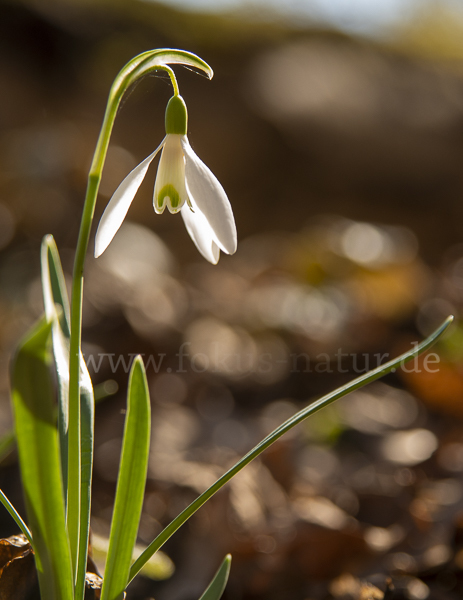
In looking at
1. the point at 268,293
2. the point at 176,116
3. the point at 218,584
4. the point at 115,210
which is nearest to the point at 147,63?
the point at 176,116

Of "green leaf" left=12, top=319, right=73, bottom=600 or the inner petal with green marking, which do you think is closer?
"green leaf" left=12, top=319, right=73, bottom=600

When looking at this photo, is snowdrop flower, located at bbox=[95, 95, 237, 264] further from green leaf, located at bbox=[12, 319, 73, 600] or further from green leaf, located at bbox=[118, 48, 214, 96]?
green leaf, located at bbox=[12, 319, 73, 600]

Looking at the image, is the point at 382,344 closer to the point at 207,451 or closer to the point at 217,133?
the point at 207,451

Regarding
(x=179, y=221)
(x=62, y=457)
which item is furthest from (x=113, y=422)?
(x=179, y=221)

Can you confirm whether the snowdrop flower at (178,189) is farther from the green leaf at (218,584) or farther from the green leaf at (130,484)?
the green leaf at (218,584)

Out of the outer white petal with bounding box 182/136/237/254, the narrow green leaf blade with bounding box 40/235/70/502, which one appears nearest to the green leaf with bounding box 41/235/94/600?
the narrow green leaf blade with bounding box 40/235/70/502

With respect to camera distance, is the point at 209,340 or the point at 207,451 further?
the point at 209,340
